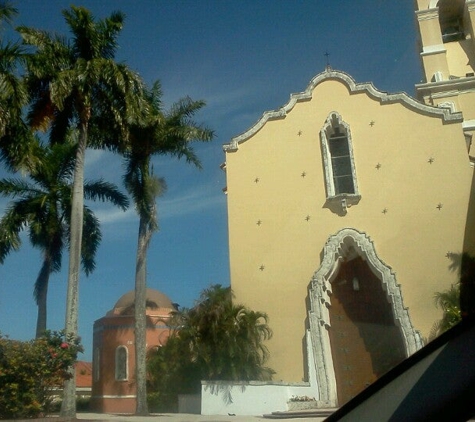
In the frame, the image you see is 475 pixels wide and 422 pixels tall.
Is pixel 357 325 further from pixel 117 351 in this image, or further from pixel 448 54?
pixel 448 54

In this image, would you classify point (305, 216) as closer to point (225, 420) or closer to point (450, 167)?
point (450, 167)

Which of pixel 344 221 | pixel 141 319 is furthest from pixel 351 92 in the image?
pixel 141 319

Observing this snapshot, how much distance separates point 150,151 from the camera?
19656 millimetres

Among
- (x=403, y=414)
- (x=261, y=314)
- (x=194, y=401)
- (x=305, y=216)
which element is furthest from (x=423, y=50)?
(x=403, y=414)

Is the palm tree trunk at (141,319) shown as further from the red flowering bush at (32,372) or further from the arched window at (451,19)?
the arched window at (451,19)

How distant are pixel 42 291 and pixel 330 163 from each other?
11496 millimetres

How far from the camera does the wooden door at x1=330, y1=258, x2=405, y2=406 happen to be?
49.4 ft

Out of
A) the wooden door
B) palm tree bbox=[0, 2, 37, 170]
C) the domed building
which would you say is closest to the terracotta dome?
the domed building

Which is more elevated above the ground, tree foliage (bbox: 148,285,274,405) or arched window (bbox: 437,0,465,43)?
arched window (bbox: 437,0,465,43)

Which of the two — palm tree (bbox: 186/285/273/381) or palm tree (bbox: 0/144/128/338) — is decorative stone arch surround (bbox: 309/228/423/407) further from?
palm tree (bbox: 0/144/128/338)

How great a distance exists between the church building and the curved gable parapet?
0.12 ft

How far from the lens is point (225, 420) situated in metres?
13.2

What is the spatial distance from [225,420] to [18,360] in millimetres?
4882

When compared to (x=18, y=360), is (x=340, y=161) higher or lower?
higher
